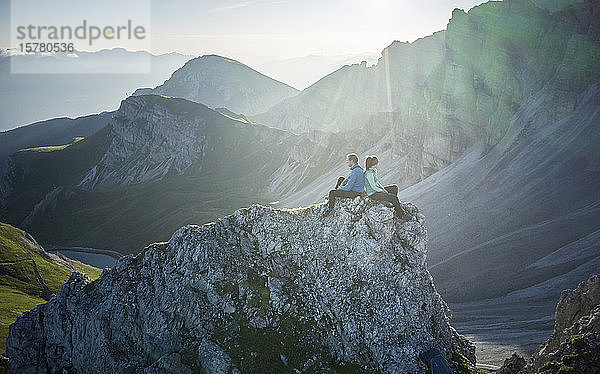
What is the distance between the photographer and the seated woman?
2173cm

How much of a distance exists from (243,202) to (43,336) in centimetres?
14492

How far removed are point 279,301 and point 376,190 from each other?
8.55 meters

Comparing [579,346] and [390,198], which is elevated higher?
[390,198]

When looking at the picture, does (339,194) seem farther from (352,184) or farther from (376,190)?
(376,190)

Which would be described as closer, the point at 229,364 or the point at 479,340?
the point at 229,364

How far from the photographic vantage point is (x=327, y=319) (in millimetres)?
22688

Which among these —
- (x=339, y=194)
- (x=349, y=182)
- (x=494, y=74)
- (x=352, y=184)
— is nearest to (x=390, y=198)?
(x=352, y=184)

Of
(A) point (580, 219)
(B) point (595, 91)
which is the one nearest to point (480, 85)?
(B) point (595, 91)

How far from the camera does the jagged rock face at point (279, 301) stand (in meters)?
21.8

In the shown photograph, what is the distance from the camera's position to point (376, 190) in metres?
22.5

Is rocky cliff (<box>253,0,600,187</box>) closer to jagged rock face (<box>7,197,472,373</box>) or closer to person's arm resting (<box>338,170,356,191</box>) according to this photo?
jagged rock face (<box>7,197,472,373</box>)

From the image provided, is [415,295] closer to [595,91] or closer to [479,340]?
[479,340]

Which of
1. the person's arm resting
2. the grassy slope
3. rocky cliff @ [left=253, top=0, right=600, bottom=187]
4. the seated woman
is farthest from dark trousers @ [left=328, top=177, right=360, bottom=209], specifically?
rocky cliff @ [left=253, top=0, right=600, bottom=187]

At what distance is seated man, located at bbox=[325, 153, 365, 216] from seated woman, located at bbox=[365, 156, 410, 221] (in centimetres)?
43
